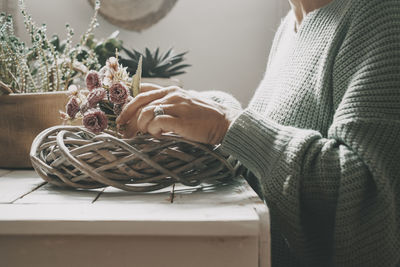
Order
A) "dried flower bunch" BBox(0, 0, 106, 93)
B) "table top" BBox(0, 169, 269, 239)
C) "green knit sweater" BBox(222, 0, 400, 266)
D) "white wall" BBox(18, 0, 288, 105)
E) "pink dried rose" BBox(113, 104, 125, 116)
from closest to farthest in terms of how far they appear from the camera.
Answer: "table top" BBox(0, 169, 269, 239) → "green knit sweater" BBox(222, 0, 400, 266) → "pink dried rose" BBox(113, 104, 125, 116) → "dried flower bunch" BBox(0, 0, 106, 93) → "white wall" BBox(18, 0, 288, 105)

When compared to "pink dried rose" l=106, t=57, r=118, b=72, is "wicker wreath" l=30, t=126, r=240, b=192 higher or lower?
lower

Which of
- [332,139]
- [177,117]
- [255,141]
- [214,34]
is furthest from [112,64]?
[214,34]

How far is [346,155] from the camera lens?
0.56 m

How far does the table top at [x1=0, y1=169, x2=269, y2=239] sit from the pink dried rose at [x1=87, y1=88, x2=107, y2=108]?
0.15 meters

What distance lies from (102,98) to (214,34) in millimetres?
1404

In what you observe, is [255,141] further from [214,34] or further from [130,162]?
[214,34]

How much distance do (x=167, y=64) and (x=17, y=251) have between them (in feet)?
3.89

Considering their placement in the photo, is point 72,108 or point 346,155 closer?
point 346,155

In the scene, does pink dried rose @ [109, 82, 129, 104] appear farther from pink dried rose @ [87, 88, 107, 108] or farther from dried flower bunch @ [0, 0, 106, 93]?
dried flower bunch @ [0, 0, 106, 93]

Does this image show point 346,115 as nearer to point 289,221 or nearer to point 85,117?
point 289,221

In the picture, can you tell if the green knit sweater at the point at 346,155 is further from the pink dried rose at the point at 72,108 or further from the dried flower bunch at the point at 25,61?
the dried flower bunch at the point at 25,61

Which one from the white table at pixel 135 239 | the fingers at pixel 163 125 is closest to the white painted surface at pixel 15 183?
the white table at pixel 135 239

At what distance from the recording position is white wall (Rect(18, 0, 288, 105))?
1920 mm

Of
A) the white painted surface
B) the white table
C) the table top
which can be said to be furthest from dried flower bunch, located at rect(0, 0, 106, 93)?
the white table
